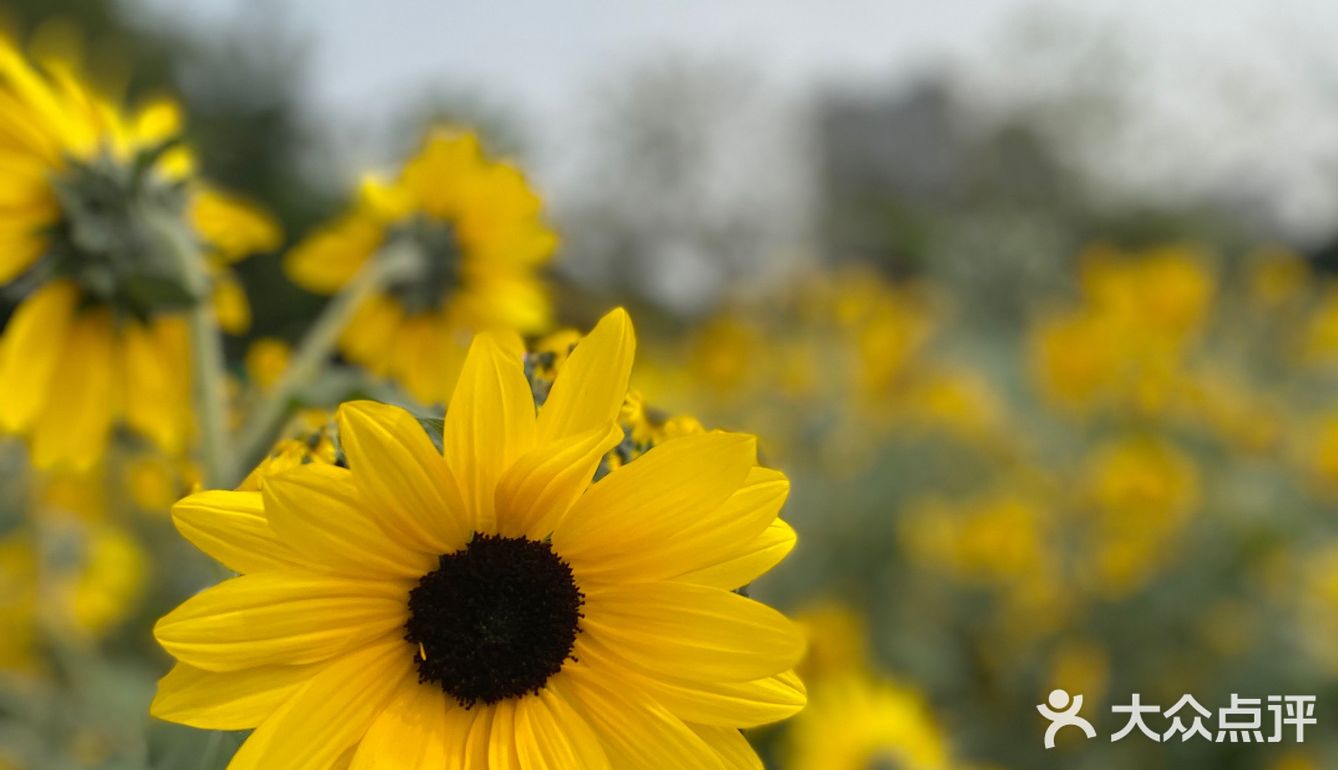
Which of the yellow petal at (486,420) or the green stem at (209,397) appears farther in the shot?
the green stem at (209,397)

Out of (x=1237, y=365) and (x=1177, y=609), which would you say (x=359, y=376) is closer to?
(x=1177, y=609)

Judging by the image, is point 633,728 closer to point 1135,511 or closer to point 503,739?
point 503,739

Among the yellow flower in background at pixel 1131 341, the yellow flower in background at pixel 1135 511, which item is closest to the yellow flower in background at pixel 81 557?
the yellow flower in background at pixel 1135 511

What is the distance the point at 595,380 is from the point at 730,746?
21 centimetres

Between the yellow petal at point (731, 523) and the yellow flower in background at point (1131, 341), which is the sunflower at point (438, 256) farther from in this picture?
the yellow flower in background at point (1131, 341)

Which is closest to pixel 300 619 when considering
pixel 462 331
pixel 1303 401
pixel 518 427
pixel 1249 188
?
pixel 518 427

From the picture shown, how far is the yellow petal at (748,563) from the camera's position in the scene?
65cm

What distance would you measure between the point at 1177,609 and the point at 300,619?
3738 millimetres

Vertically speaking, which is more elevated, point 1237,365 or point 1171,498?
point 1237,365

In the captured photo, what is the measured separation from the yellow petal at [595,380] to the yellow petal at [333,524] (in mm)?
105

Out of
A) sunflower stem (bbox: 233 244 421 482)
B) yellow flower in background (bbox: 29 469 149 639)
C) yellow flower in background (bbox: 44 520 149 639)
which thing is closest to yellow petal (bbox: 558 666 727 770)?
sunflower stem (bbox: 233 244 421 482)

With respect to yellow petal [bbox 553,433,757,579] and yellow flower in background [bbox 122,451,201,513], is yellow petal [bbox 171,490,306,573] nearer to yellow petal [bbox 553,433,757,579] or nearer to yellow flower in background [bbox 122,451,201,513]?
yellow petal [bbox 553,433,757,579]

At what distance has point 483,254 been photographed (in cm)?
134

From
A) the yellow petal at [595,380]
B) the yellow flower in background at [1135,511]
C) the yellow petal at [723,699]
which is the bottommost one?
the yellow petal at [723,699]
